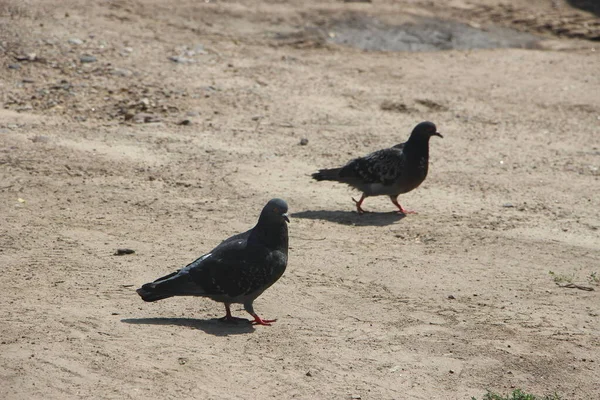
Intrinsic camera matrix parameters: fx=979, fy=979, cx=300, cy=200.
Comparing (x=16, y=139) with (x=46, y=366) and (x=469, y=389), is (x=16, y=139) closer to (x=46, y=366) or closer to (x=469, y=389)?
(x=46, y=366)

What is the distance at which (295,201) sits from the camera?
10.2 m

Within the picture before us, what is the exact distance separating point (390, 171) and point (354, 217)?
60 centimetres

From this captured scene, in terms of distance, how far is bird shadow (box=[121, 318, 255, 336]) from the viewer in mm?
6922

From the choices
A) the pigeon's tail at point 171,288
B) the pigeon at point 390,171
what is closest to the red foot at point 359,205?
the pigeon at point 390,171

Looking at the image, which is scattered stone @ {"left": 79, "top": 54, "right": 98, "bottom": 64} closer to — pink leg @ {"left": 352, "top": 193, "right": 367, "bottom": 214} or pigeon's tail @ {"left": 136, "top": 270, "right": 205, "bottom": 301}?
pink leg @ {"left": 352, "top": 193, "right": 367, "bottom": 214}

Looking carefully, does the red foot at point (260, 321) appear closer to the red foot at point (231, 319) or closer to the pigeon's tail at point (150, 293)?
the red foot at point (231, 319)

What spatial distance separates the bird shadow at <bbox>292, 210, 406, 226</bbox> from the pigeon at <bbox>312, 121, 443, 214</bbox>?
0.11 meters

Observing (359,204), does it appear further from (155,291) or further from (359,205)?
(155,291)

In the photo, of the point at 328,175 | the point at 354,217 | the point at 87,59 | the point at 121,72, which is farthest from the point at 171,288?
the point at 87,59

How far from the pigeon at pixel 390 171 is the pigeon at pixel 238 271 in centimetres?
304

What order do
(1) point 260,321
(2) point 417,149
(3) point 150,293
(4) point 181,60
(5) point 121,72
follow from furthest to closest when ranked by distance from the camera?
1. (4) point 181,60
2. (5) point 121,72
3. (2) point 417,149
4. (1) point 260,321
5. (3) point 150,293

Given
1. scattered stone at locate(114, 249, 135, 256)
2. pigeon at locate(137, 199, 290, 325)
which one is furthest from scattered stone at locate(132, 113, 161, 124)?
pigeon at locate(137, 199, 290, 325)

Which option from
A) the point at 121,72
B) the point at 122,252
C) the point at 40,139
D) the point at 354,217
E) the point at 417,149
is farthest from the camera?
the point at 121,72

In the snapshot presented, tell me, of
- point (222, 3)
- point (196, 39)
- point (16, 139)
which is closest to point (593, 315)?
point (16, 139)
